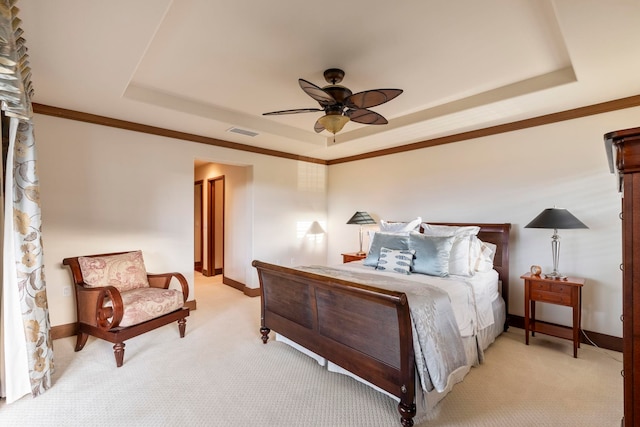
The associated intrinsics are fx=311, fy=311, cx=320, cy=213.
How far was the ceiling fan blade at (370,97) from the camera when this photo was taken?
7.68ft

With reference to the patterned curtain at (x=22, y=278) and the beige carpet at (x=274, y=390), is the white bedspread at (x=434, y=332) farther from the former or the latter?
the patterned curtain at (x=22, y=278)

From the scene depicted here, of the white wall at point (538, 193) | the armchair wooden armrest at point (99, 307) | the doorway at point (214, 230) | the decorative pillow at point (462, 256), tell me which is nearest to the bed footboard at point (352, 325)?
the armchair wooden armrest at point (99, 307)

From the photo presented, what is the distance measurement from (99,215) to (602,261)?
219 inches

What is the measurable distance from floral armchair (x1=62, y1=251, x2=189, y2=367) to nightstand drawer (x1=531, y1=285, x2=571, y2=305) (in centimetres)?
372

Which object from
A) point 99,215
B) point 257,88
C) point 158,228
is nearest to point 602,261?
point 257,88

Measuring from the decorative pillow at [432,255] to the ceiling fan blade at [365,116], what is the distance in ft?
4.52

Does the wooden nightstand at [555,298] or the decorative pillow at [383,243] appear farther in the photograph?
the decorative pillow at [383,243]

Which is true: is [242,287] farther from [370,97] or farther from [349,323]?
[370,97]

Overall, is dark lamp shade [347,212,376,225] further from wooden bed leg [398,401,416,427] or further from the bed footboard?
wooden bed leg [398,401,416,427]

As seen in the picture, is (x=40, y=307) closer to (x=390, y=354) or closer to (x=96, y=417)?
(x=96, y=417)

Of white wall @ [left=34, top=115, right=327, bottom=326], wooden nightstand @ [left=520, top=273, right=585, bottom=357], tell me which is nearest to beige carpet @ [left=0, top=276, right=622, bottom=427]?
wooden nightstand @ [left=520, top=273, right=585, bottom=357]

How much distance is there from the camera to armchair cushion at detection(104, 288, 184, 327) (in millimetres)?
2914

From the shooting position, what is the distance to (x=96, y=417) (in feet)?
7.00

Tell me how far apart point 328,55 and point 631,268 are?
239 centimetres
